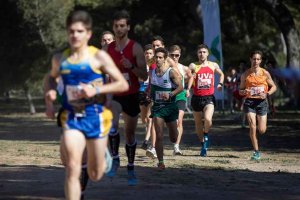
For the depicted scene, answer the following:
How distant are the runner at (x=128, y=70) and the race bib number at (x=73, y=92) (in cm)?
293

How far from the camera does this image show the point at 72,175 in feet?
23.9

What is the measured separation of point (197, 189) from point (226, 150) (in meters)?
7.61

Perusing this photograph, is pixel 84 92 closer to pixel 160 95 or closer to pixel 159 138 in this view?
pixel 159 138

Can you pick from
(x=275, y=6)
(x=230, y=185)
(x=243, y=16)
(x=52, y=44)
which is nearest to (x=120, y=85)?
(x=230, y=185)

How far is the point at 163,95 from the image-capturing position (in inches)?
510

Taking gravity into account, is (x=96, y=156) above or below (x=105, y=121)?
below

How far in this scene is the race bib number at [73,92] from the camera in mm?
7469

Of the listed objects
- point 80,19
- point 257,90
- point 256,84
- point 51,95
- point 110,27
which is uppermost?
point 110,27

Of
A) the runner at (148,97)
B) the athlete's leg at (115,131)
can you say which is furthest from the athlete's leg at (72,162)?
the runner at (148,97)

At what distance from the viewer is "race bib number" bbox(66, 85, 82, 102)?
747 centimetres

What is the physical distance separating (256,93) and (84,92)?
27.6 feet

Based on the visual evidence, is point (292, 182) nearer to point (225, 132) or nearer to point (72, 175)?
point (72, 175)

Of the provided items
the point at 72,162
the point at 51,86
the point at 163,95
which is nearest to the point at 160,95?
the point at 163,95

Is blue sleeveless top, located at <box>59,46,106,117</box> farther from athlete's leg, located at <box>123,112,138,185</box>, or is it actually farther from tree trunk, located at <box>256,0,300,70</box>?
tree trunk, located at <box>256,0,300,70</box>
